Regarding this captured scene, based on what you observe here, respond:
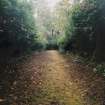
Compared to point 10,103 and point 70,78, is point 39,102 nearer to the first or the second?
point 10,103

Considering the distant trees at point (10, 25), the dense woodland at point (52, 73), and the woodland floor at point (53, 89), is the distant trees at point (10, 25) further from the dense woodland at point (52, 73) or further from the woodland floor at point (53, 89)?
the woodland floor at point (53, 89)

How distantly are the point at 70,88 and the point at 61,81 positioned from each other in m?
1.13

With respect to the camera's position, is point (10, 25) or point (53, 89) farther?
point (10, 25)

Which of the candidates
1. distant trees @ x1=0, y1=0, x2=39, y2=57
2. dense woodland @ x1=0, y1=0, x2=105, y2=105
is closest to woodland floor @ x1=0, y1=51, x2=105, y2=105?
Result: dense woodland @ x1=0, y1=0, x2=105, y2=105

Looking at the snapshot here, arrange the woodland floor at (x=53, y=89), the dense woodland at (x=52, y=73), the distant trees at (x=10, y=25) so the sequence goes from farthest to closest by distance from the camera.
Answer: the distant trees at (x=10, y=25), the dense woodland at (x=52, y=73), the woodland floor at (x=53, y=89)

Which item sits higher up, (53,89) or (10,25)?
(10,25)

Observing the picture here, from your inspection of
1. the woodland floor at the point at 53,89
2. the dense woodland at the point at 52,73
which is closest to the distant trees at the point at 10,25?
the dense woodland at the point at 52,73

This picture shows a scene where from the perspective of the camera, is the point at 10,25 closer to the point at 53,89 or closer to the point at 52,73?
the point at 52,73

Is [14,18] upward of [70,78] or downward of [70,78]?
upward

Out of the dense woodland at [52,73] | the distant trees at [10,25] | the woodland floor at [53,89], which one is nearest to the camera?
the woodland floor at [53,89]

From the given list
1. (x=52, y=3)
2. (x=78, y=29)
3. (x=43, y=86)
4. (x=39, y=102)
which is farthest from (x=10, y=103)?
(x=52, y=3)

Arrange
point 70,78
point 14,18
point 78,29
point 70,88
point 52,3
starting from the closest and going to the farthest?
point 70,88 < point 70,78 < point 14,18 < point 78,29 < point 52,3

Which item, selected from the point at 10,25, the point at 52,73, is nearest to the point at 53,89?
the point at 52,73

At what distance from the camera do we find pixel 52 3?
46.2 metres
